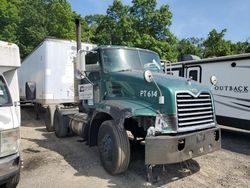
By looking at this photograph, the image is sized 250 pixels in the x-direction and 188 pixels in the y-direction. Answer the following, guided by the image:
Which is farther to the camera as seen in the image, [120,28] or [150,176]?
[120,28]

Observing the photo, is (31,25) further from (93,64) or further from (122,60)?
(122,60)

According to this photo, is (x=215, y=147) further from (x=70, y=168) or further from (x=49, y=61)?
(x=49, y=61)

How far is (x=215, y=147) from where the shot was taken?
220 inches

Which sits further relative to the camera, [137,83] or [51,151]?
[51,151]

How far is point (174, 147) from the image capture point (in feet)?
15.8

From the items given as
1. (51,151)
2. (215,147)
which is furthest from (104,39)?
(215,147)

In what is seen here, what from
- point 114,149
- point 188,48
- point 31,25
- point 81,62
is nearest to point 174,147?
point 114,149

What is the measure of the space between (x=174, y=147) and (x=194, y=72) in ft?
19.7

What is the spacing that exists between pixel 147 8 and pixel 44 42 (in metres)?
16.2

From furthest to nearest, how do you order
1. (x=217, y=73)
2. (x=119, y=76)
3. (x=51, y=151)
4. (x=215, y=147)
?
(x=217, y=73)
(x=51, y=151)
(x=119, y=76)
(x=215, y=147)

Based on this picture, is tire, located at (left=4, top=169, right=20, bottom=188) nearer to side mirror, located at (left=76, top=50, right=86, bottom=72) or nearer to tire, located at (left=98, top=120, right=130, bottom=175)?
tire, located at (left=98, top=120, right=130, bottom=175)

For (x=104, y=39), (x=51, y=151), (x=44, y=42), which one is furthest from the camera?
(x=104, y=39)

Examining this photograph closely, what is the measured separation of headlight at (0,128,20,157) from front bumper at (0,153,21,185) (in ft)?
0.25

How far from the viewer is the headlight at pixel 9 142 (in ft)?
13.9
